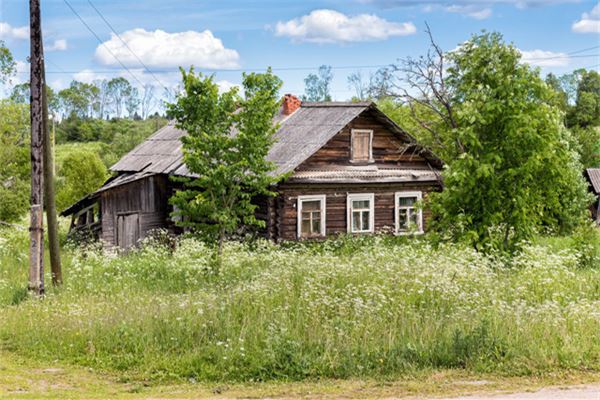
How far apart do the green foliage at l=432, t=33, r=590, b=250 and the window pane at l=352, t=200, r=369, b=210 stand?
10.5m

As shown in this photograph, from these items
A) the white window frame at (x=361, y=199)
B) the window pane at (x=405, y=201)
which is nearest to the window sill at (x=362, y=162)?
the white window frame at (x=361, y=199)

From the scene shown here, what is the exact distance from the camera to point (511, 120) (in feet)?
47.0

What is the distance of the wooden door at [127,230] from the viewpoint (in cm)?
2661

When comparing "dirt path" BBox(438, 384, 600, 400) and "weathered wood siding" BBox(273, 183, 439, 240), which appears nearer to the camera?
"dirt path" BBox(438, 384, 600, 400)

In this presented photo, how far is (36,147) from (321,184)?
12.1 metres

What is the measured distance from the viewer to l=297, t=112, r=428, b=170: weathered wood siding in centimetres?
2505

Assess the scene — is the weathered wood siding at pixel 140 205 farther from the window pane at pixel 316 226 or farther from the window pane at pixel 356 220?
the window pane at pixel 356 220

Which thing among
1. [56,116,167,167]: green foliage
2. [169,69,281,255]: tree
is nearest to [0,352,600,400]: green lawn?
[169,69,281,255]: tree

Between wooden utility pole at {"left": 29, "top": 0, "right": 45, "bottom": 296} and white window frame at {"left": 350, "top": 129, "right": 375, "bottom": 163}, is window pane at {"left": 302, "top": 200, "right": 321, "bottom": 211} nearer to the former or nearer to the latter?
white window frame at {"left": 350, "top": 129, "right": 375, "bottom": 163}

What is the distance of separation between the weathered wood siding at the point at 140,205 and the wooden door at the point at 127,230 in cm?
8

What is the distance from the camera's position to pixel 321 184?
24.9 metres

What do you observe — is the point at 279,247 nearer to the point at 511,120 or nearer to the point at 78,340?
the point at 511,120

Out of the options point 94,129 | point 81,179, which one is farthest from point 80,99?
point 81,179

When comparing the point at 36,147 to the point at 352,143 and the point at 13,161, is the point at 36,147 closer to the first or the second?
the point at 352,143
